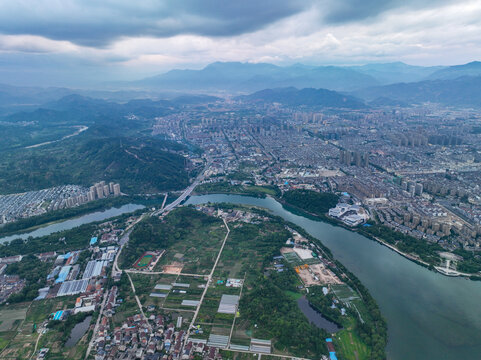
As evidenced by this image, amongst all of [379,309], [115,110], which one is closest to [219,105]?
Result: [115,110]

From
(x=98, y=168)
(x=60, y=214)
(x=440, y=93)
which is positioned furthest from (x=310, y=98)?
(x=60, y=214)

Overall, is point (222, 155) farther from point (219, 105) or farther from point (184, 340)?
point (219, 105)

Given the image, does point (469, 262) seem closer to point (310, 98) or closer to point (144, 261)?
point (144, 261)

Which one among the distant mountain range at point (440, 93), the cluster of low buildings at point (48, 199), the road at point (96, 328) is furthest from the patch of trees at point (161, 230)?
the distant mountain range at point (440, 93)

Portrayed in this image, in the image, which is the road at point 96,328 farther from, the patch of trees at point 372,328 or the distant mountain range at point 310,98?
the distant mountain range at point 310,98

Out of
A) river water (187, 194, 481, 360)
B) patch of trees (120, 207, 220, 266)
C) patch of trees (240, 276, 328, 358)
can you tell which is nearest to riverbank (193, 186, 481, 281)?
river water (187, 194, 481, 360)
